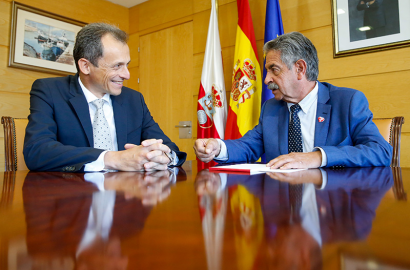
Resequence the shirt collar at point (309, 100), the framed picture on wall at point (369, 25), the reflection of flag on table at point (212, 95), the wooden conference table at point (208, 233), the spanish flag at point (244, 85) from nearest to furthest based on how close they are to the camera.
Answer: the wooden conference table at point (208, 233), the shirt collar at point (309, 100), the framed picture on wall at point (369, 25), the spanish flag at point (244, 85), the reflection of flag on table at point (212, 95)

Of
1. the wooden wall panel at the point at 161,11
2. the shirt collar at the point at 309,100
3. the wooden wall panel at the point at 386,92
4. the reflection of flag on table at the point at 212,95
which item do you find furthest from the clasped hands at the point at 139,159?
the wooden wall panel at the point at 161,11

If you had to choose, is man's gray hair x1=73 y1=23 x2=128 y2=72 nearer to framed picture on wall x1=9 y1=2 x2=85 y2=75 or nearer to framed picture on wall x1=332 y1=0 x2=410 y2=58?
framed picture on wall x1=332 y1=0 x2=410 y2=58

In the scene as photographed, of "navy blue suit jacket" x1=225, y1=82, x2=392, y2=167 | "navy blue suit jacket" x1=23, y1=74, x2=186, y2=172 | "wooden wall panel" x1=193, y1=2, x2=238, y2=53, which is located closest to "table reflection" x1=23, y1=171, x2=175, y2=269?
"navy blue suit jacket" x1=23, y1=74, x2=186, y2=172

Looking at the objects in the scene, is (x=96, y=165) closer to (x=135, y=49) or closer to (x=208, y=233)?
(x=208, y=233)

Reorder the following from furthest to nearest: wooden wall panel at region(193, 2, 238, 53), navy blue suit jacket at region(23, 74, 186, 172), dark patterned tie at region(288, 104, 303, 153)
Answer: wooden wall panel at region(193, 2, 238, 53)
dark patterned tie at region(288, 104, 303, 153)
navy blue suit jacket at region(23, 74, 186, 172)

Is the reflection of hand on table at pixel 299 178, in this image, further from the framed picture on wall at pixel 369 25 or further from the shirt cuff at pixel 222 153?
the framed picture on wall at pixel 369 25

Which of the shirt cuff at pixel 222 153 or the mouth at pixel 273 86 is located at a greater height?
the mouth at pixel 273 86

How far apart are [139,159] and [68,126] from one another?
→ 0.71 meters

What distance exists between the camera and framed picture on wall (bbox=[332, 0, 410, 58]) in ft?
9.25

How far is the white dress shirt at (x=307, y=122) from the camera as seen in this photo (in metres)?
1.79

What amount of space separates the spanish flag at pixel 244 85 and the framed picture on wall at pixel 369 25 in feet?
2.83

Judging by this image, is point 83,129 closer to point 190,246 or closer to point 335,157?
point 335,157

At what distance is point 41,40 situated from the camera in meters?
4.16

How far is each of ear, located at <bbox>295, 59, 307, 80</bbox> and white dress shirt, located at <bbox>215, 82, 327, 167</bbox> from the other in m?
0.12
